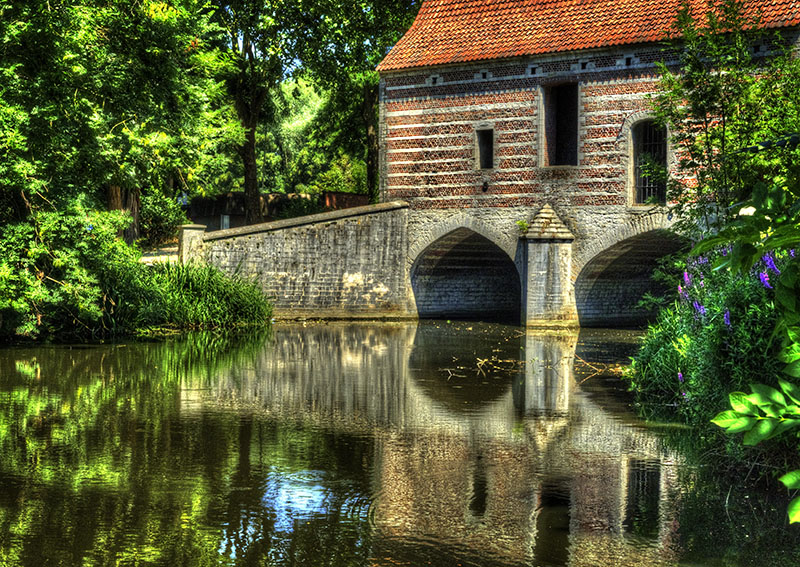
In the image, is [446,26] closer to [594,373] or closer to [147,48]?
[147,48]

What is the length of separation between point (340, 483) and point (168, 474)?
143cm

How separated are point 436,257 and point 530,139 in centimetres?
453

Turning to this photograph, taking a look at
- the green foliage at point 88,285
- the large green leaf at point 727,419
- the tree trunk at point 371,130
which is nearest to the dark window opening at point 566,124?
the tree trunk at point 371,130

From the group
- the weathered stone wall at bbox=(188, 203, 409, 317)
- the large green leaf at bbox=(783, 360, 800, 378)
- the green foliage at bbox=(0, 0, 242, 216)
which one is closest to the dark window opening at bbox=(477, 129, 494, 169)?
the weathered stone wall at bbox=(188, 203, 409, 317)

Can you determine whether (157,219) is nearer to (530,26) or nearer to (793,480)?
(530,26)

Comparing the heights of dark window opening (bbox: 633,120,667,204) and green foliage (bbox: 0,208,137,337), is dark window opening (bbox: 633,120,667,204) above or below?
above

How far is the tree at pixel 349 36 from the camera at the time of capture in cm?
3738

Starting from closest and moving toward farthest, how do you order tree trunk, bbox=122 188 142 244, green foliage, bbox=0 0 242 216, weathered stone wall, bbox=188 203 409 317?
green foliage, bbox=0 0 242 216 → weathered stone wall, bbox=188 203 409 317 → tree trunk, bbox=122 188 142 244

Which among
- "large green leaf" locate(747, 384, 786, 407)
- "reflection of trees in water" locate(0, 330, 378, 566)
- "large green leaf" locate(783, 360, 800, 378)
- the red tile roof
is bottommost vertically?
"reflection of trees in water" locate(0, 330, 378, 566)

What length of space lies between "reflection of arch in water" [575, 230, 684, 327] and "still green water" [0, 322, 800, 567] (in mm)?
11318

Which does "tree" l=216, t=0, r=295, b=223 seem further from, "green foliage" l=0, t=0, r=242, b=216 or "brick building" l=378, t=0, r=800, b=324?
"green foliage" l=0, t=0, r=242, b=216

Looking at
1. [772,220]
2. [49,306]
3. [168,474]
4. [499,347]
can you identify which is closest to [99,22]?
[49,306]

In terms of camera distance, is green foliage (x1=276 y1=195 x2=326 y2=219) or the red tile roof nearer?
the red tile roof

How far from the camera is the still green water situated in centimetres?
660
